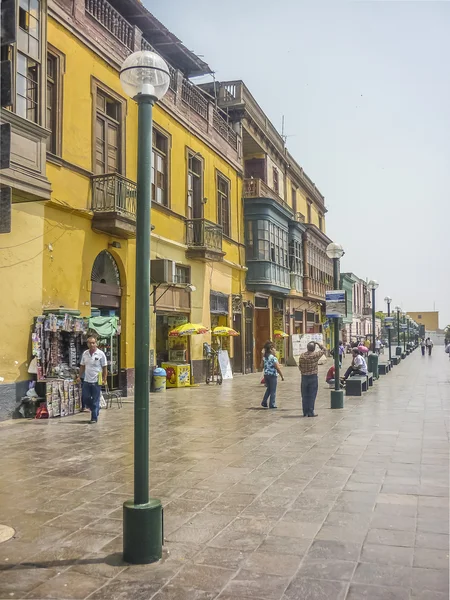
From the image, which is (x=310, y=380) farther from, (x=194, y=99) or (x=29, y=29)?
(x=194, y=99)

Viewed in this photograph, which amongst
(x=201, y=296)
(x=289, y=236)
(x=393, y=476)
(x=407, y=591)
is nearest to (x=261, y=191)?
(x=289, y=236)

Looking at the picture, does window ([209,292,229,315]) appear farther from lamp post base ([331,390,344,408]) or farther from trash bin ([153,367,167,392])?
lamp post base ([331,390,344,408])

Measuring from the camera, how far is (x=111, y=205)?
588 inches

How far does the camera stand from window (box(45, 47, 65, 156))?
13516 mm

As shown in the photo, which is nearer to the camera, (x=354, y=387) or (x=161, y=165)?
(x=354, y=387)

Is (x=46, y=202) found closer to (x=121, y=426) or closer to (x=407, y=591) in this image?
(x=121, y=426)

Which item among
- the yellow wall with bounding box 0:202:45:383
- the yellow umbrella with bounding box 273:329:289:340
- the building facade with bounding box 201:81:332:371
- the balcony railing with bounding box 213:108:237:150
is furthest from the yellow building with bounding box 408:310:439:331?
the yellow wall with bounding box 0:202:45:383

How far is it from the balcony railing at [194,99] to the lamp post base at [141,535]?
18.3m

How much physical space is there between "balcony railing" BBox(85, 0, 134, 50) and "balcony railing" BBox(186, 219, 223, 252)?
6.19 metres

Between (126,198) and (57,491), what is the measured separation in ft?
33.6

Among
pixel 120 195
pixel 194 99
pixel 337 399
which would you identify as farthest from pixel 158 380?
pixel 194 99

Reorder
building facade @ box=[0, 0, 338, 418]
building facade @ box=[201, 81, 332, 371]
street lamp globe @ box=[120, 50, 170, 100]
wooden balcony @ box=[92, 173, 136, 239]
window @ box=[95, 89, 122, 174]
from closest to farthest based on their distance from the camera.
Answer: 1. street lamp globe @ box=[120, 50, 170, 100]
2. building facade @ box=[0, 0, 338, 418]
3. wooden balcony @ box=[92, 173, 136, 239]
4. window @ box=[95, 89, 122, 174]
5. building facade @ box=[201, 81, 332, 371]

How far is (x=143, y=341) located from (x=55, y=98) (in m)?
10.9

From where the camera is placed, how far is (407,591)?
3.91 m
